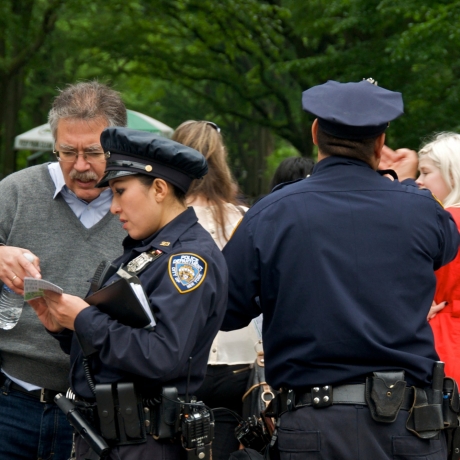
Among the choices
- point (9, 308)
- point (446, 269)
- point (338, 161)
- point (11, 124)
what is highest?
point (338, 161)

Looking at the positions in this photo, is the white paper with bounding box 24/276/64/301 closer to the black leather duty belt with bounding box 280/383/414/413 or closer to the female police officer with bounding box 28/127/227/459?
the female police officer with bounding box 28/127/227/459

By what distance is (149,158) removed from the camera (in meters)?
2.82

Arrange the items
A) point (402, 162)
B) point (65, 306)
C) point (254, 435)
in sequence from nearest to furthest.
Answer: point (65, 306)
point (254, 435)
point (402, 162)

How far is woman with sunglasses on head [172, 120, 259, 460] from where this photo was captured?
408 centimetres

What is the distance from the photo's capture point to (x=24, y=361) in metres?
3.34

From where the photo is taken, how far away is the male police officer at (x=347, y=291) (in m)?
2.77

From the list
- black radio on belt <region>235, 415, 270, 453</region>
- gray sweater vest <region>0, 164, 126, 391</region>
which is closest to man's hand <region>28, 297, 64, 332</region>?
gray sweater vest <region>0, 164, 126, 391</region>

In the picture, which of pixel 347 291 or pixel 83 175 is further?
pixel 83 175

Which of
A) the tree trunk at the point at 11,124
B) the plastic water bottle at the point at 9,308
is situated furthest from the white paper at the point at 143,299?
the tree trunk at the point at 11,124

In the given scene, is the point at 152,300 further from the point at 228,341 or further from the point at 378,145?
the point at 228,341

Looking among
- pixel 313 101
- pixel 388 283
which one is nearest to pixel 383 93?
pixel 313 101

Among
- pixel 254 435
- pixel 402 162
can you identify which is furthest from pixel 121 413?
pixel 402 162

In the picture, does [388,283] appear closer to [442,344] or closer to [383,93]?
[383,93]

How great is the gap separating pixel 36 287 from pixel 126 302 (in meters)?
0.31
